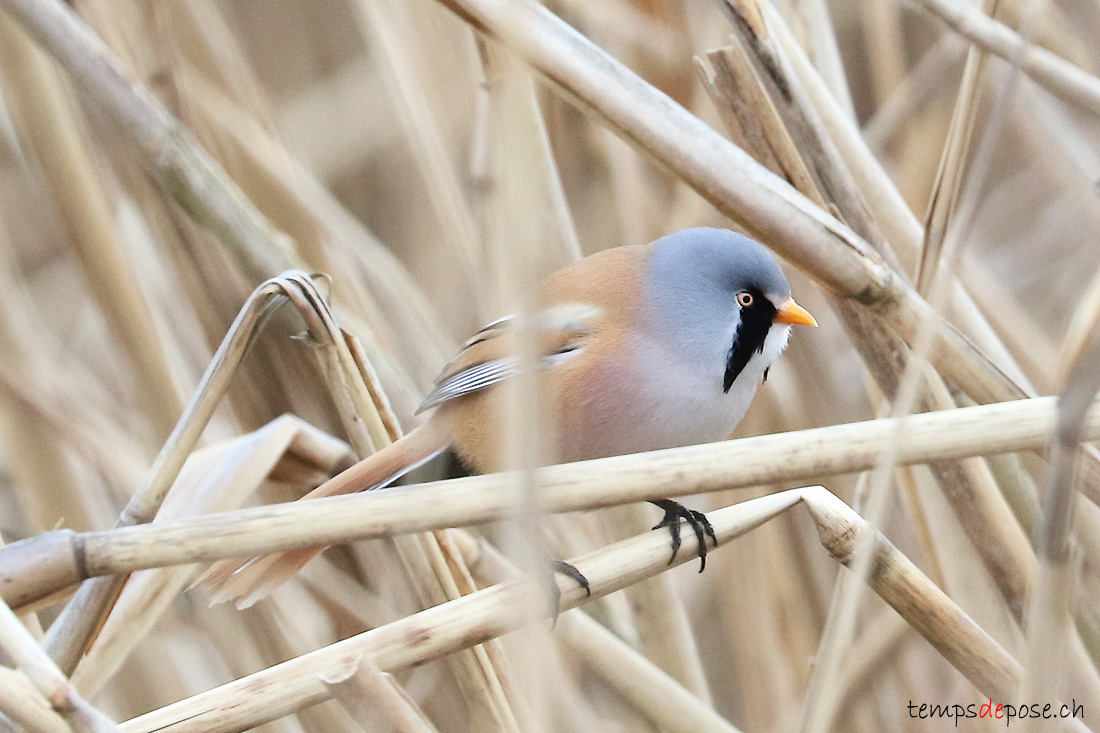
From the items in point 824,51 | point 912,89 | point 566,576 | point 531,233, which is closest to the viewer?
point 531,233

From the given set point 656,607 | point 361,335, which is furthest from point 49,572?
point 656,607

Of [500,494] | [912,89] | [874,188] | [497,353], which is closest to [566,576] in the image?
[500,494]

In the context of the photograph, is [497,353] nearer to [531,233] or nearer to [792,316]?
[792,316]

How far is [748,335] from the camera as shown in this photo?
6.61ft

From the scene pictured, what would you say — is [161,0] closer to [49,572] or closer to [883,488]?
[49,572]

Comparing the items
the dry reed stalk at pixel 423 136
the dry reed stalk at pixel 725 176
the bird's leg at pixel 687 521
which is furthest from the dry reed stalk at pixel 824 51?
the bird's leg at pixel 687 521

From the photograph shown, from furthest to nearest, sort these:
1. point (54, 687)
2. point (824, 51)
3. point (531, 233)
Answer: point (824, 51) < point (54, 687) < point (531, 233)

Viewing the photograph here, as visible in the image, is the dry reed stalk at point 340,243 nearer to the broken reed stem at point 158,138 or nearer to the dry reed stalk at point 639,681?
the broken reed stem at point 158,138

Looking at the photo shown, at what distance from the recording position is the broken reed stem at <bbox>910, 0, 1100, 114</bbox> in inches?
67.4

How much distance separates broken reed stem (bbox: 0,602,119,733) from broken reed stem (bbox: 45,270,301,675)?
374 mm

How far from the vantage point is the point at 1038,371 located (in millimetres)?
2486

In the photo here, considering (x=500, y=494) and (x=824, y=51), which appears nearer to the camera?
(x=500, y=494)

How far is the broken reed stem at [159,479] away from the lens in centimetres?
145

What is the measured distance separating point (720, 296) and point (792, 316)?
150 millimetres
